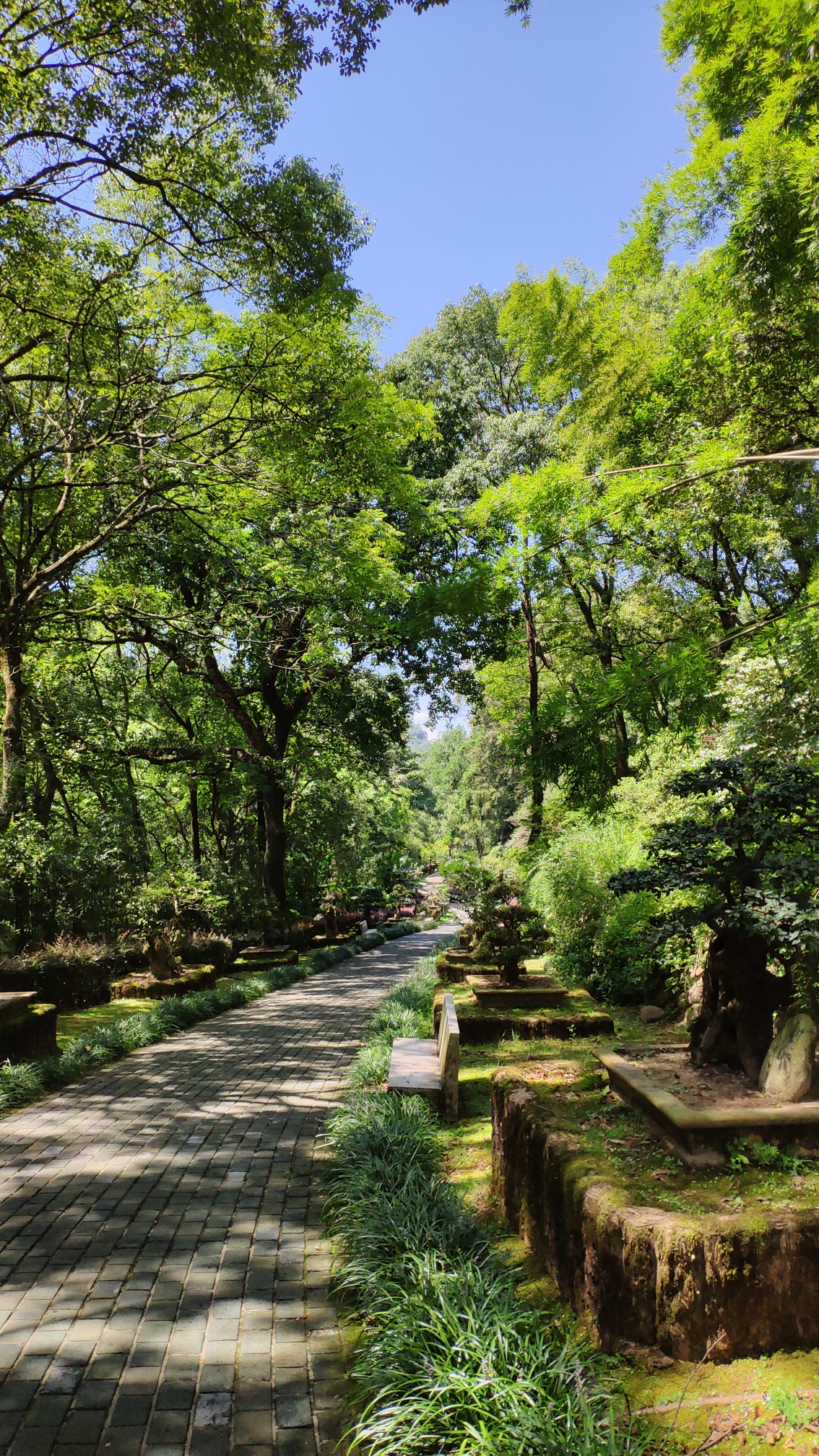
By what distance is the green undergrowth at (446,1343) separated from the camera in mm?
2211

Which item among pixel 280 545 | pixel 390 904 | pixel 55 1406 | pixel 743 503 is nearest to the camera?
pixel 55 1406

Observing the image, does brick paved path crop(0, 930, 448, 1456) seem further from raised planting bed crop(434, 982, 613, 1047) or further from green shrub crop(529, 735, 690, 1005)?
green shrub crop(529, 735, 690, 1005)

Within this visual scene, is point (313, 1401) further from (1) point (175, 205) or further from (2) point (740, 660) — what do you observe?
(1) point (175, 205)

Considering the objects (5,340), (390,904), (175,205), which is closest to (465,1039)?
(175,205)

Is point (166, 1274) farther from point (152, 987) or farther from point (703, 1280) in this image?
point (152, 987)

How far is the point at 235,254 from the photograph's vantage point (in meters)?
7.45

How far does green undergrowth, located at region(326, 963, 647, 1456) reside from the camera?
2.21 meters

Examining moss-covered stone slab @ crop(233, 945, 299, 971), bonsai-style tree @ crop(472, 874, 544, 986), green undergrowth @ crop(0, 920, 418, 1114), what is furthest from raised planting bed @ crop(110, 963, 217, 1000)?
bonsai-style tree @ crop(472, 874, 544, 986)

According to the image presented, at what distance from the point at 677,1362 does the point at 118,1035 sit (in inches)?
269

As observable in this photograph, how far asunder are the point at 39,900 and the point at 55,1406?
9702mm

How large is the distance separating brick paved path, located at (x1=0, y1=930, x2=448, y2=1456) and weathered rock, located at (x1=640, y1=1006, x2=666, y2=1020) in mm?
3380

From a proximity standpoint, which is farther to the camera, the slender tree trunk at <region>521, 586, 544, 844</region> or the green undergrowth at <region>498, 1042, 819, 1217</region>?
the slender tree trunk at <region>521, 586, 544, 844</region>

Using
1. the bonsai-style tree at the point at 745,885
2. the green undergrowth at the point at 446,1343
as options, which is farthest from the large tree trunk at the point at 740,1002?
the green undergrowth at the point at 446,1343

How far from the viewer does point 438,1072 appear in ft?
19.4
